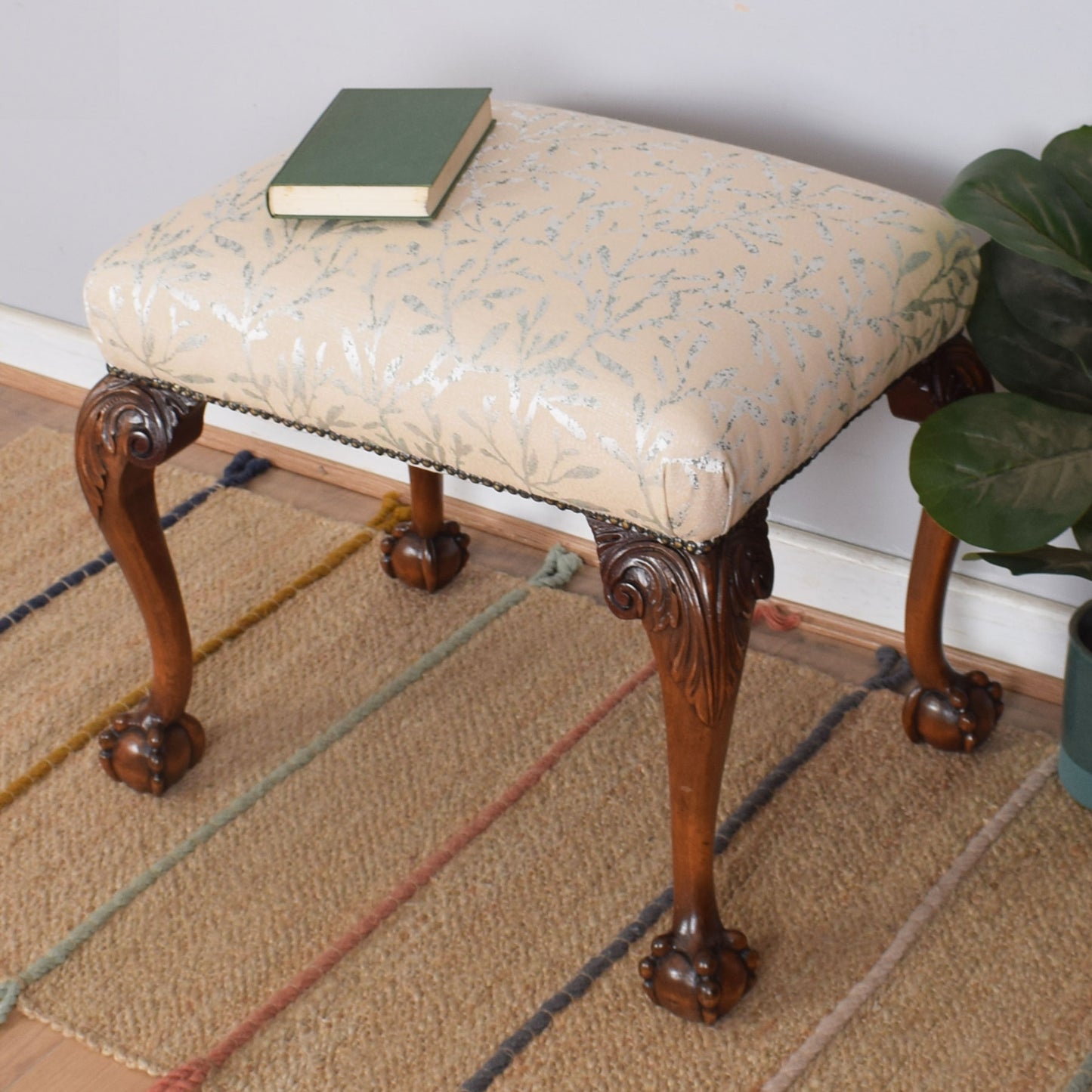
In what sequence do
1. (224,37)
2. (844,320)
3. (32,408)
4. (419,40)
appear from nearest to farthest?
(844,320) < (419,40) < (224,37) < (32,408)

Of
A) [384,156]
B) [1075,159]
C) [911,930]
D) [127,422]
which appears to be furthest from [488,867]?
[1075,159]

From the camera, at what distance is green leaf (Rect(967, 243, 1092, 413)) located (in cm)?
94

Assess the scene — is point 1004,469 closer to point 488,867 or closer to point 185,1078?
point 488,867

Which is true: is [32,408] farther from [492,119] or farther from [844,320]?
[844,320]

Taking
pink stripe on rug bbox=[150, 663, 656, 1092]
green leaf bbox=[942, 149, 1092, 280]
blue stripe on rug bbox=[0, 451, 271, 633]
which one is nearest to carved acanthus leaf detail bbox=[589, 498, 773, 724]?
green leaf bbox=[942, 149, 1092, 280]

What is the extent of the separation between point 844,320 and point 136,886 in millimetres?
700

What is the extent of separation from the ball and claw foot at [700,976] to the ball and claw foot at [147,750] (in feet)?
1.49

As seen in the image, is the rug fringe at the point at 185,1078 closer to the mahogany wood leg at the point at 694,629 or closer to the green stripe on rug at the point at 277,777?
the green stripe on rug at the point at 277,777

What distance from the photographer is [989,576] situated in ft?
4.17

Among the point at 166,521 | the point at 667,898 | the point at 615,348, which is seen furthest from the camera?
the point at 166,521

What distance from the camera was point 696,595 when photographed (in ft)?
2.78

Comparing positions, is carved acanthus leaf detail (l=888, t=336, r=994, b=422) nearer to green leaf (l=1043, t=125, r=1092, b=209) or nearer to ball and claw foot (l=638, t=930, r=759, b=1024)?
green leaf (l=1043, t=125, r=1092, b=209)

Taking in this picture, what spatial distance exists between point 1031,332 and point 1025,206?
0.10 m

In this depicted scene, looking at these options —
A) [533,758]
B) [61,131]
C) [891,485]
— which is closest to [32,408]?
[61,131]
